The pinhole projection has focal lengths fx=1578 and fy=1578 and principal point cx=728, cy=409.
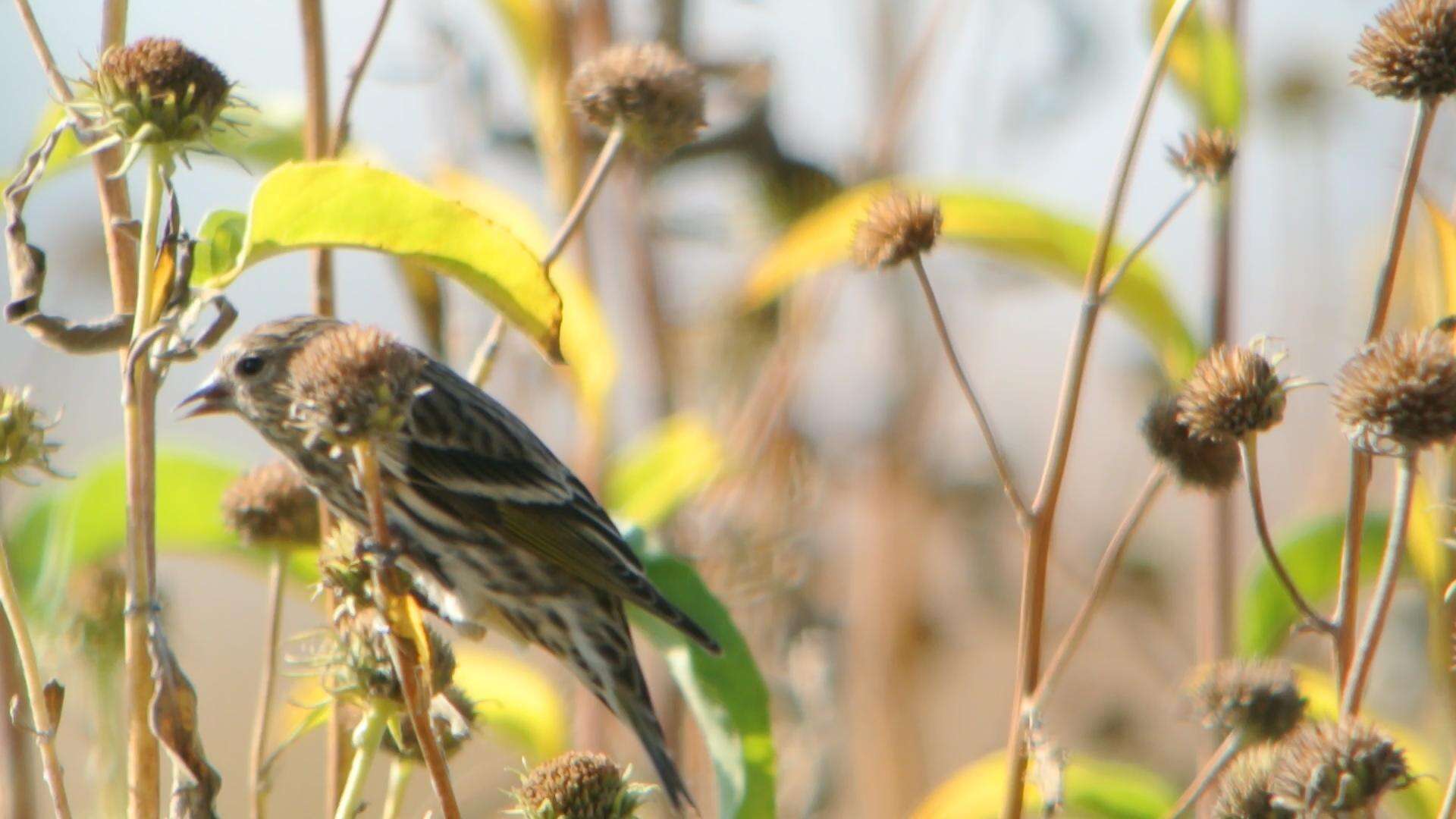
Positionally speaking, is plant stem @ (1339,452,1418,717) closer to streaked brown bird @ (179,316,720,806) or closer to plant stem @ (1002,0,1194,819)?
plant stem @ (1002,0,1194,819)

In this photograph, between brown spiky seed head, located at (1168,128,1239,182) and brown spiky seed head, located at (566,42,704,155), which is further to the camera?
brown spiky seed head, located at (566,42,704,155)

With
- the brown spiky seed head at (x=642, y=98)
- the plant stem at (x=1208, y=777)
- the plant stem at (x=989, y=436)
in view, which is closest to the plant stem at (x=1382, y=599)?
the plant stem at (x=1208, y=777)

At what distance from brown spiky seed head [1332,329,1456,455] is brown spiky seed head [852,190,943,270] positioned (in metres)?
0.39

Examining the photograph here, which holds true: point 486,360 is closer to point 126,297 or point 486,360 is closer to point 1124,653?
point 126,297

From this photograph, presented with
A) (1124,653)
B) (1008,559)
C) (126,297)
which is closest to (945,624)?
(1008,559)

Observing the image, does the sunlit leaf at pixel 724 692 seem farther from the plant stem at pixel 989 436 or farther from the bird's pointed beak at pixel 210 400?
the bird's pointed beak at pixel 210 400

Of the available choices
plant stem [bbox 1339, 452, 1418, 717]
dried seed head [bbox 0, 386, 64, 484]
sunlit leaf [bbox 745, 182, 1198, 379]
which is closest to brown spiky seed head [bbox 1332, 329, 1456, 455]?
plant stem [bbox 1339, 452, 1418, 717]

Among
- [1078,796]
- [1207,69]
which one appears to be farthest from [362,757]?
[1207,69]

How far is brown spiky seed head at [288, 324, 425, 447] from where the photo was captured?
3.32ft

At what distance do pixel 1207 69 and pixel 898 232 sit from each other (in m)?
0.77

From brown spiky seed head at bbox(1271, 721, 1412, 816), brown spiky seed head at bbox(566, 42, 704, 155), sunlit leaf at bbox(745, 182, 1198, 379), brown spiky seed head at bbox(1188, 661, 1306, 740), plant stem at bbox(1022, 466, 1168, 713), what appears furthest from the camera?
sunlit leaf at bbox(745, 182, 1198, 379)

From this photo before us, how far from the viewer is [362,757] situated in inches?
44.1

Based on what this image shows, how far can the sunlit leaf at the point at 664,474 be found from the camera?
1.98 metres

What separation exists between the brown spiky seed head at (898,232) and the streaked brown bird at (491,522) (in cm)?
64
